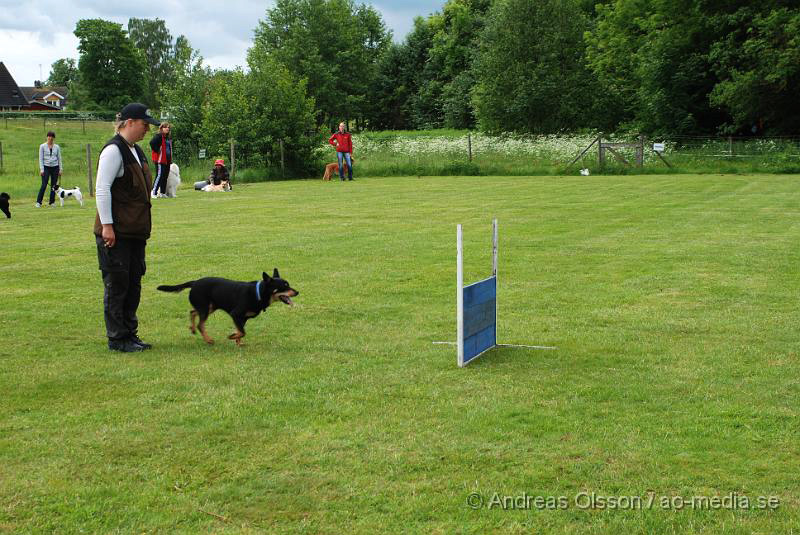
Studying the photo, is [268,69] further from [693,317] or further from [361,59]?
[361,59]

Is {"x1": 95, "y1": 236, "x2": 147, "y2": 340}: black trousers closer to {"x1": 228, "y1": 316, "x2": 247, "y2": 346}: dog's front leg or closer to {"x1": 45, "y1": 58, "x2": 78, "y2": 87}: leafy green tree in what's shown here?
{"x1": 228, "y1": 316, "x2": 247, "y2": 346}: dog's front leg

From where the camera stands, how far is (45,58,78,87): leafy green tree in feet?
608

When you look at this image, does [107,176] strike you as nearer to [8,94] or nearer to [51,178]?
[51,178]

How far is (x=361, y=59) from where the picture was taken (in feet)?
284

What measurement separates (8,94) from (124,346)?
112510mm

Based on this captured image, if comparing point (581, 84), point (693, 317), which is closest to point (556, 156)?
point (581, 84)

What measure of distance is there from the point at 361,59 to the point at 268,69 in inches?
2076

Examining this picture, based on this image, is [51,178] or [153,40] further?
[153,40]

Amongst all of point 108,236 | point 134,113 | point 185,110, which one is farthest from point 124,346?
point 185,110

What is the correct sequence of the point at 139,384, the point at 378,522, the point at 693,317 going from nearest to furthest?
the point at 378,522 → the point at 139,384 → the point at 693,317

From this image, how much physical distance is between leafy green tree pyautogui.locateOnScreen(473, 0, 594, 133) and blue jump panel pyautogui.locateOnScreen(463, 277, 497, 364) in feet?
184

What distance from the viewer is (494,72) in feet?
208

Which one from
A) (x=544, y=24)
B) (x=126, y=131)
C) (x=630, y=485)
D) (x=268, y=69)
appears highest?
(x=544, y=24)

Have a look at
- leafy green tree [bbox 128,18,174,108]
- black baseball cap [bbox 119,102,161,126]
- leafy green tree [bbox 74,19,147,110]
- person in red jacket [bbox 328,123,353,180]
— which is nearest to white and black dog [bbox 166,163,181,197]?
person in red jacket [bbox 328,123,353,180]
